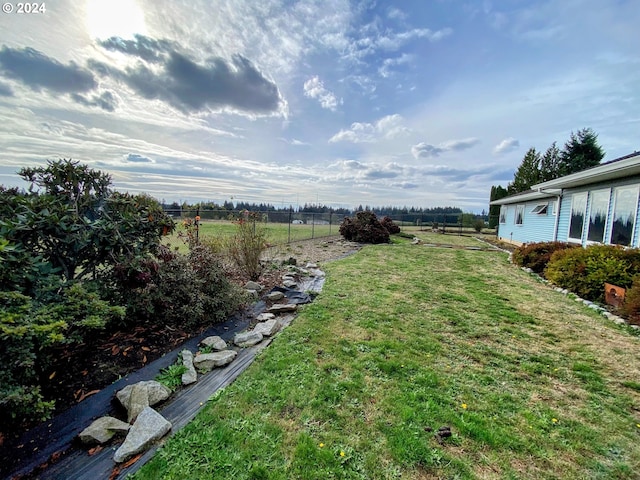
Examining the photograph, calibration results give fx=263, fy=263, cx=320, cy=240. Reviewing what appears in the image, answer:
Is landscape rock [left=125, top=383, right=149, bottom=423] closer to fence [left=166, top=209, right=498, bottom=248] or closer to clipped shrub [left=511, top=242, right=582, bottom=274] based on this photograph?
fence [left=166, top=209, right=498, bottom=248]

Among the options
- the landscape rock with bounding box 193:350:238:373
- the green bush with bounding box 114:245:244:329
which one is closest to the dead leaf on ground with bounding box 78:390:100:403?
the landscape rock with bounding box 193:350:238:373

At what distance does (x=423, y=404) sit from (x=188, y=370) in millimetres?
2182

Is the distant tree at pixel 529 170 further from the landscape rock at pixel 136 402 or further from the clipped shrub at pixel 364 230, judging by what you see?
the landscape rock at pixel 136 402

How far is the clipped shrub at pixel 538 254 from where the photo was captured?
7535 mm

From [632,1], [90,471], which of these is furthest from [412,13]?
[90,471]

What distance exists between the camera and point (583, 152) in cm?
2386

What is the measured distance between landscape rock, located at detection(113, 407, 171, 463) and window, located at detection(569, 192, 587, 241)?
11540 mm

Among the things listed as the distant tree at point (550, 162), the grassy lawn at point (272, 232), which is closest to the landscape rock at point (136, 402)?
the grassy lawn at point (272, 232)

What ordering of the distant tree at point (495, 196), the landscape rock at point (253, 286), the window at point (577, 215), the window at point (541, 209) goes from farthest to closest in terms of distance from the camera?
the distant tree at point (495, 196) → the window at point (541, 209) → the window at point (577, 215) → the landscape rock at point (253, 286)

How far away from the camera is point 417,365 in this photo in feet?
9.03

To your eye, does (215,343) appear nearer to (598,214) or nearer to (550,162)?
(598,214)

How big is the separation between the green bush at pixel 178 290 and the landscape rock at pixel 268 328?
22.0 inches

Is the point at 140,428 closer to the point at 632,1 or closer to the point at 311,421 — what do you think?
the point at 311,421

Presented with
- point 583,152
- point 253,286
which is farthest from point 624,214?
point 583,152
